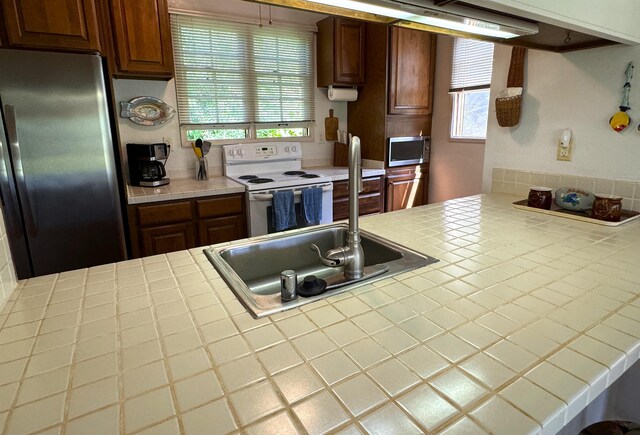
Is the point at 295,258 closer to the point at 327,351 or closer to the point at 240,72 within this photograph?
the point at 327,351

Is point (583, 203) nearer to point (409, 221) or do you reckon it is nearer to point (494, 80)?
point (409, 221)

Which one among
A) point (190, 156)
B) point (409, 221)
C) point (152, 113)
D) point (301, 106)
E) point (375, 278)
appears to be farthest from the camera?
point (301, 106)

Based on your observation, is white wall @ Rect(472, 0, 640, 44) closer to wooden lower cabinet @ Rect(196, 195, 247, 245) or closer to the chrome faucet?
the chrome faucet

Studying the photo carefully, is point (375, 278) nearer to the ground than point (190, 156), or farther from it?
nearer to the ground

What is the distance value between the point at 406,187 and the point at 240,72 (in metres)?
2.00

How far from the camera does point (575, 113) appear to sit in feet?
6.08

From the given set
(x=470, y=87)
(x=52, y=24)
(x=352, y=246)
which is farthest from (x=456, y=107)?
(x=52, y=24)

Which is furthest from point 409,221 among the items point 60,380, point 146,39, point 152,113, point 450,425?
point 152,113

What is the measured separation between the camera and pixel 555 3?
117cm

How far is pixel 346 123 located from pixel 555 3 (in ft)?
9.53

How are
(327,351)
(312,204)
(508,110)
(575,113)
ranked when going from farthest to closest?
(312,204), (508,110), (575,113), (327,351)

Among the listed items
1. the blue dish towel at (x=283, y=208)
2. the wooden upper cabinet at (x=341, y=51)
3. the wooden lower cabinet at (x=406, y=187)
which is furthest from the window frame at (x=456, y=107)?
the blue dish towel at (x=283, y=208)

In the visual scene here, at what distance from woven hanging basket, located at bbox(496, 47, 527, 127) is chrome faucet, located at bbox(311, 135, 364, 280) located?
1410 mm

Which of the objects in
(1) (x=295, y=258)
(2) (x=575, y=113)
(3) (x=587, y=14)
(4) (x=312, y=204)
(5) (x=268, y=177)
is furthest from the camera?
(5) (x=268, y=177)
